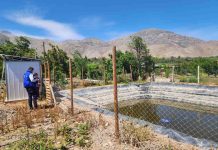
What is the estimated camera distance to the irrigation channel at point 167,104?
9069 mm

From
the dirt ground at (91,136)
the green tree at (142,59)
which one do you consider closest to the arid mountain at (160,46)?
the green tree at (142,59)

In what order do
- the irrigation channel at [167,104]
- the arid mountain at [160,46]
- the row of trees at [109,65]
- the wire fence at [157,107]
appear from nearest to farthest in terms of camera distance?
the wire fence at [157,107], the irrigation channel at [167,104], the row of trees at [109,65], the arid mountain at [160,46]

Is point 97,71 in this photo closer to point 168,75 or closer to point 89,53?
point 168,75

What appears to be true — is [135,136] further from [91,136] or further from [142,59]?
[142,59]

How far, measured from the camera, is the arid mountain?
100812mm

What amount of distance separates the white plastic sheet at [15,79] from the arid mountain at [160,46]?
2766 inches

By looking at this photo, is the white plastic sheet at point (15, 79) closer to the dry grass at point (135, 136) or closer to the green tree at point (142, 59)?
the dry grass at point (135, 136)

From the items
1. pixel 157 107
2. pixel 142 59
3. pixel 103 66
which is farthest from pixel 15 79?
pixel 142 59

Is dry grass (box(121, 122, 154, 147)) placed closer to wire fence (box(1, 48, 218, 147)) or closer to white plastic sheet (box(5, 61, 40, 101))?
wire fence (box(1, 48, 218, 147))

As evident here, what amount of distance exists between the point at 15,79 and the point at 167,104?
28.1 feet

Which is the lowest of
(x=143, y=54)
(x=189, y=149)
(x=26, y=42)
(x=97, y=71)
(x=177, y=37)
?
(x=189, y=149)

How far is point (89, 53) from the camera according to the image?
111m

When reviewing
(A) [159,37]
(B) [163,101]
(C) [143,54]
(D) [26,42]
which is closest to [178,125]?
(B) [163,101]

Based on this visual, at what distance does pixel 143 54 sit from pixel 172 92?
1303 centimetres
